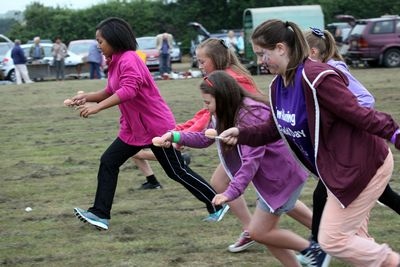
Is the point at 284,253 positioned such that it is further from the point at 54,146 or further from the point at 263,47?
the point at 54,146

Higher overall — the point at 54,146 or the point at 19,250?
the point at 19,250

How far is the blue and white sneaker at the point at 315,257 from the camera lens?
5117 millimetres

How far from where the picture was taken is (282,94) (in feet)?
14.1

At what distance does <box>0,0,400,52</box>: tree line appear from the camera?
50.9 metres

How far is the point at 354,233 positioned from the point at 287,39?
1.09 metres

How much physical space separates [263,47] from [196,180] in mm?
2695

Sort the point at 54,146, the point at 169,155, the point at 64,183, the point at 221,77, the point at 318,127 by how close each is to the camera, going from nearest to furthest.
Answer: the point at 318,127, the point at 221,77, the point at 169,155, the point at 64,183, the point at 54,146

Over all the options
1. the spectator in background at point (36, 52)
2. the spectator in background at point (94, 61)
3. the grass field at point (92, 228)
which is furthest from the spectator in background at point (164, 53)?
the grass field at point (92, 228)

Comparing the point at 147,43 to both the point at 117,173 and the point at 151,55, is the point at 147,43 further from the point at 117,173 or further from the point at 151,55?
the point at 117,173

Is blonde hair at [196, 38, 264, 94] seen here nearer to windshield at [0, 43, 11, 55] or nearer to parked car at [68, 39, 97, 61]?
windshield at [0, 43, 11, 55]

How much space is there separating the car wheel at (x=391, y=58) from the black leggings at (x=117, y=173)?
22.1 m

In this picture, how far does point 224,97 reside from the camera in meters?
4.83

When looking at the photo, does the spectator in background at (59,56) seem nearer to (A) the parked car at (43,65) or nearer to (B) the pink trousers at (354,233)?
(A) the parked car at (43,65)

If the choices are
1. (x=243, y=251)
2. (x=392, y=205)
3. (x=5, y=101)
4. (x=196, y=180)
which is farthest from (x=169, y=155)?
(x=5, y=101)
